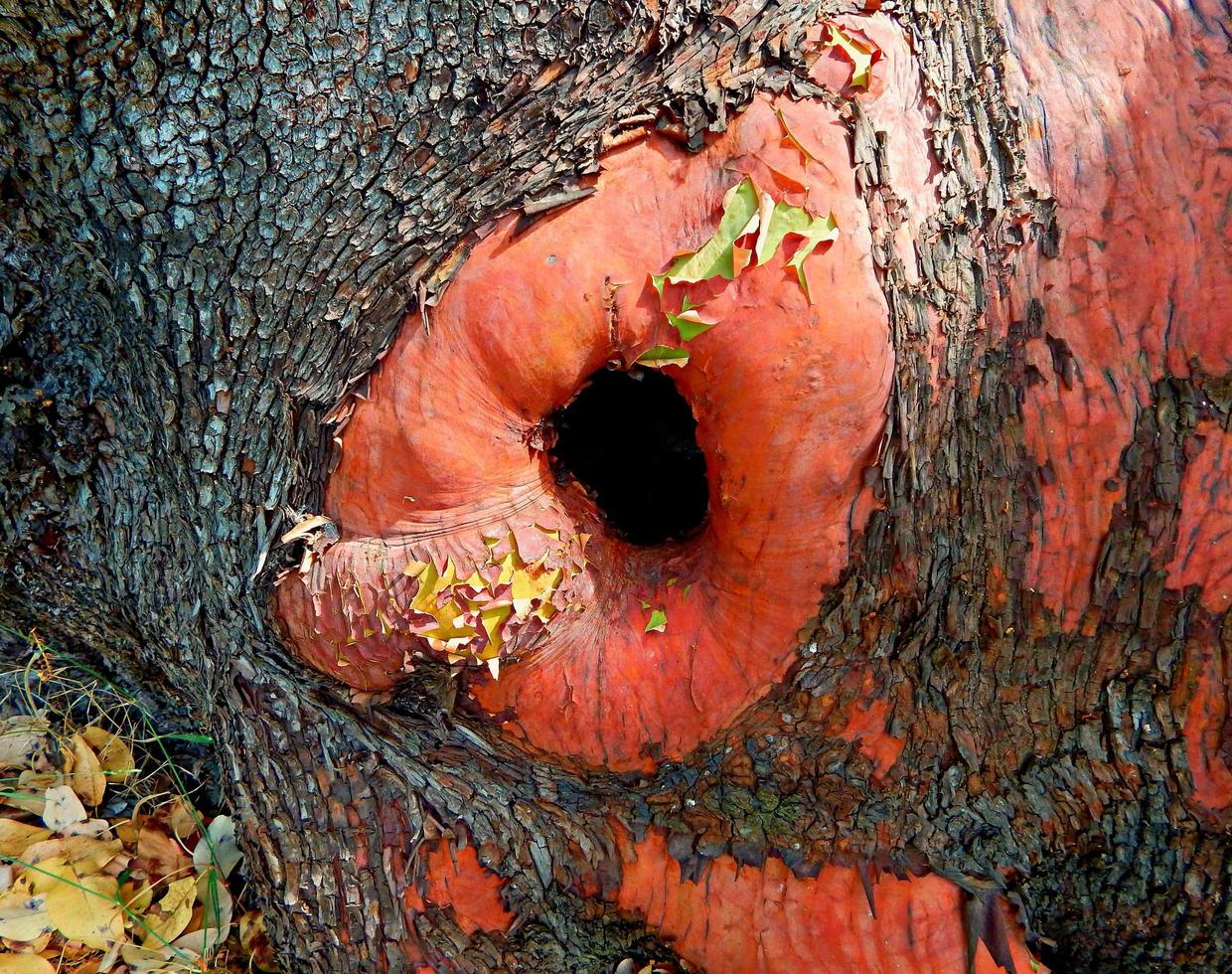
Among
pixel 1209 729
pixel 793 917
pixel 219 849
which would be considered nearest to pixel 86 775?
pixel 219 849

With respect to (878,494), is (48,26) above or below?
above

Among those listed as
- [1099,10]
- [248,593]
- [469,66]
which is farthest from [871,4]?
[248,593]

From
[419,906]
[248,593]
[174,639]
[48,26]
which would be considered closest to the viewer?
[48,26]

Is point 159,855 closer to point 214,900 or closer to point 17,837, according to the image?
point 214,900

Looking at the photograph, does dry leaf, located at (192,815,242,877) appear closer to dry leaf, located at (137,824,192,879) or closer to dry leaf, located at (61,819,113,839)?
dry leaf, located at (137,824,192,879)

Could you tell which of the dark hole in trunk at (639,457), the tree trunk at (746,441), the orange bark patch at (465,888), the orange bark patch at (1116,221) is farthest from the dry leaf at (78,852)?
the orange bark patch at (1116,221)

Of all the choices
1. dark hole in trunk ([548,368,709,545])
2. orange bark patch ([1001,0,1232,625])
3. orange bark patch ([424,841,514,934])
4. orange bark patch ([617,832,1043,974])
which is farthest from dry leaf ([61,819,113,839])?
orange bark patch ([1001,0,1232,625])

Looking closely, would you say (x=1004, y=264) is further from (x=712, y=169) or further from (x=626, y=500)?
(x=626, y=500)
